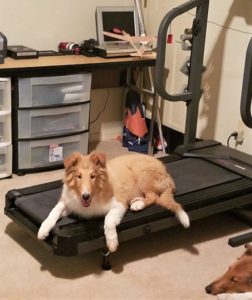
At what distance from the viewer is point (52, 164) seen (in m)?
3.90

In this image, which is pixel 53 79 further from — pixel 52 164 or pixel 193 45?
pixel 193 45

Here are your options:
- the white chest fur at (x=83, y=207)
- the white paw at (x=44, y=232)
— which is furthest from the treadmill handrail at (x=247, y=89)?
the white paw at (x=44, y=232)

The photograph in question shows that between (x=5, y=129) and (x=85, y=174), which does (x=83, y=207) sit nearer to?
(x=85, y=174)

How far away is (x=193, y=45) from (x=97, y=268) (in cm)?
167

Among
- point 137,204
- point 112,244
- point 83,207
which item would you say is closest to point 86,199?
point 83,207

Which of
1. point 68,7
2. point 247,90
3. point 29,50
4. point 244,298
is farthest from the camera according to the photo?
point 68,7

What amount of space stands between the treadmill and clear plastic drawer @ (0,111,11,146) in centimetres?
78

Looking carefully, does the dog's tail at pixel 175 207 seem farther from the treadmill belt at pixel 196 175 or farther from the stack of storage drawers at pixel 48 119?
the stack of storage drawers at pixel 48 119

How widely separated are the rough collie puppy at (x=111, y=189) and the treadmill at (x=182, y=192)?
47 millimetres

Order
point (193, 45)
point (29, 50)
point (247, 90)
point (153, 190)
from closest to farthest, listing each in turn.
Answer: point (247, 90)
point (153, 190)
point (193, 45)
point (29, 50)

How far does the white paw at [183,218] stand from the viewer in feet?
8.91

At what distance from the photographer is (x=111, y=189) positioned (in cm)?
266

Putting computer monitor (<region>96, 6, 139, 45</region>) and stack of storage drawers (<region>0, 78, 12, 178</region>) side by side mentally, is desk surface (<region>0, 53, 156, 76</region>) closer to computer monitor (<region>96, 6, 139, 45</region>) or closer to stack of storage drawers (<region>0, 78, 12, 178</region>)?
stack of storage drawers (<region>0, 78, 12, 178</region>)

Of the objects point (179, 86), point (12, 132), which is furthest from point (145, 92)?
point (12, 132)
